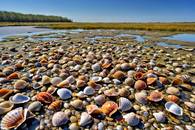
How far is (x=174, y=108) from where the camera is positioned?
113 inches

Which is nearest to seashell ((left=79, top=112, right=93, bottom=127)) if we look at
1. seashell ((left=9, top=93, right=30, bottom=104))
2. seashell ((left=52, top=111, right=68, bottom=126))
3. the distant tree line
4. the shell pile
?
the shell pile

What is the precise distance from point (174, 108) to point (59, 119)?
1.71 m

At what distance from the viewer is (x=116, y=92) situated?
3420mm

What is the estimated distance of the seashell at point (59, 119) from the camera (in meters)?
2.54

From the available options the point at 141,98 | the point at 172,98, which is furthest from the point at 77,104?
the point at 172,98

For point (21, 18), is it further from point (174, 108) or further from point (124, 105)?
point (174, 108)

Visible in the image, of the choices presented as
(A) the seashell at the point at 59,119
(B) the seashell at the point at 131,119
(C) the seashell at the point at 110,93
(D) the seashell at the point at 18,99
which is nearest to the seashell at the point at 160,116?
(B) the seashell at the point at 131,119

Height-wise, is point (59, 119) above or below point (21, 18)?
above

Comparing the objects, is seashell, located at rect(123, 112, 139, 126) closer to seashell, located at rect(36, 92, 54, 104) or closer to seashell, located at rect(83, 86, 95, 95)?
seashell, located at rect(83, 86, 95, 95)

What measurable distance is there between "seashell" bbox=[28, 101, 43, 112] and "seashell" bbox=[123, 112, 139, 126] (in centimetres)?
128

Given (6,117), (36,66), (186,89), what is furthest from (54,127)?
(36,66)

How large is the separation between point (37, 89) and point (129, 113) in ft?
6.31

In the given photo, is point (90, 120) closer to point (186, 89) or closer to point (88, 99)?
point (88, 99)

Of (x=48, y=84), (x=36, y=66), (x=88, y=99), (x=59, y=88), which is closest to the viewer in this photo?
(x=88, y=99)
